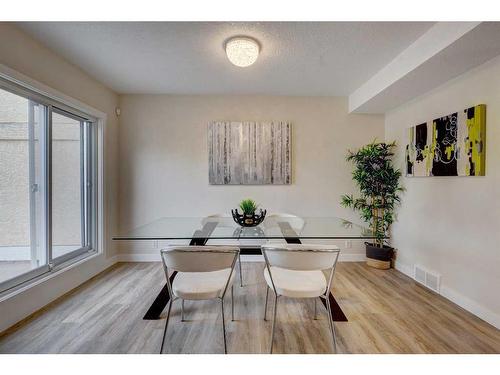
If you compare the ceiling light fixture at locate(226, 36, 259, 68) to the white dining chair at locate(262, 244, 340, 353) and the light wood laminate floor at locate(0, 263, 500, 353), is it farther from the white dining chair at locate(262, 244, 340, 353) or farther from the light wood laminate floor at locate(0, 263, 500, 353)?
the light wood laminate floor at locate(0, 263, 500, 353)

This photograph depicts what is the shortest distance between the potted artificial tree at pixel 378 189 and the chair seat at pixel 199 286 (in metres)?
2.38

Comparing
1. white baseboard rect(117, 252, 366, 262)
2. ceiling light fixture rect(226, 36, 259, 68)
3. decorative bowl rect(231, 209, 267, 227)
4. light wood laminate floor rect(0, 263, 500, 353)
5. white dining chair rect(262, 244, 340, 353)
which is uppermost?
ceiling light fixture rect(226, 36, 259, 68)

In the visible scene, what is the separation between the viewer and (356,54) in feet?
7.55

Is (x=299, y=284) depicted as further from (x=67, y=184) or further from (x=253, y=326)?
(x=67, y=184)

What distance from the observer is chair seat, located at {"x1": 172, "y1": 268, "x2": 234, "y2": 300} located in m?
1.59

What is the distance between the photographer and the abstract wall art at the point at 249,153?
11.3 ft

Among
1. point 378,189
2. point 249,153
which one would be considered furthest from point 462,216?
point 249,153

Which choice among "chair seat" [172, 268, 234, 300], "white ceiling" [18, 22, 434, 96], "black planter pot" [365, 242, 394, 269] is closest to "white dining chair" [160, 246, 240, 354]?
"chair seat" [172, 268, 234, 300]

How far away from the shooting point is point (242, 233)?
210 cm

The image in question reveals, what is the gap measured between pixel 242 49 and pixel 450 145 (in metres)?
2.25

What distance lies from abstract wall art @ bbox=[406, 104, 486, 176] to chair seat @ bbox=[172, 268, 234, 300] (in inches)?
95.4

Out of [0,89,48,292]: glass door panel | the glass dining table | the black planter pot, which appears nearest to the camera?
the glass dining table

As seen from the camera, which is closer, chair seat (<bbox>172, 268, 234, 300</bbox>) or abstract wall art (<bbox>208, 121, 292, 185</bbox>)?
chair seat (<bbox>172, 268, 234, 300</bbox>)

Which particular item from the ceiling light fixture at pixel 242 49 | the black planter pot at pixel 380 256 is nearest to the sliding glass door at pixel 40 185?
the ceiling light fixture at pixel 242 49
